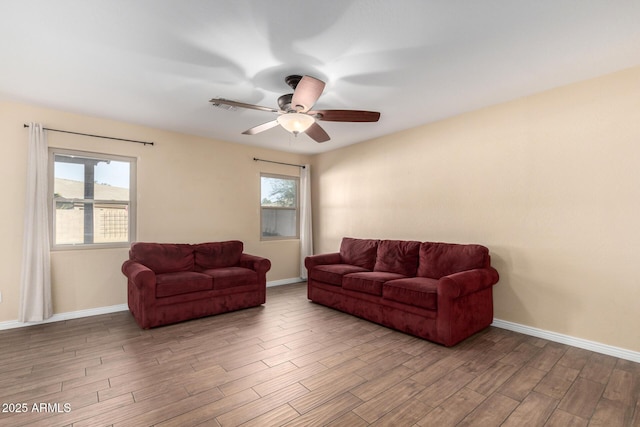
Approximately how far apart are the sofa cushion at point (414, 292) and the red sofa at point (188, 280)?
1.83m

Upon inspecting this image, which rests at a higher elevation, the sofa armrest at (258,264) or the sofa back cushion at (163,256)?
the sofa back cushion at (163,256)

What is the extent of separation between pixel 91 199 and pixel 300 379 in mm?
3568

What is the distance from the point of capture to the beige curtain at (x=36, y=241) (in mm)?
3396

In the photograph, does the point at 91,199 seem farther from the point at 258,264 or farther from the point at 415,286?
the point at 415,286

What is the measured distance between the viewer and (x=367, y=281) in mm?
3605

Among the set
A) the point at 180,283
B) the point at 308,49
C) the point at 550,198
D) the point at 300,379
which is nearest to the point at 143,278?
the point at 180,283

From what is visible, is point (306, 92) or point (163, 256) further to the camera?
point (163, 256)

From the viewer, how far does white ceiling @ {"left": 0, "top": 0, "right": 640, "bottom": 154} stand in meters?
1.92

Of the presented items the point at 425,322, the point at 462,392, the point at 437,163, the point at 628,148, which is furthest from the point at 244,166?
the point at 628,148

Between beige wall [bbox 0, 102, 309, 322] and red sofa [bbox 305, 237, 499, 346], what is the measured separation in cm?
171

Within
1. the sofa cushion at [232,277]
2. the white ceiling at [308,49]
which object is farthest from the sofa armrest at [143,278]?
the white ceiling at [308,49]

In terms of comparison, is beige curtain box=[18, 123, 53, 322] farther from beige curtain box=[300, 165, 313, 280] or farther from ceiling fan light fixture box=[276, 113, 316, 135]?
beige curtain box=[300, 165, 313, 280]

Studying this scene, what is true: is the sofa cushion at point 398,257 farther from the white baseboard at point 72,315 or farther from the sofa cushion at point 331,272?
the white baseboard at point 72,315

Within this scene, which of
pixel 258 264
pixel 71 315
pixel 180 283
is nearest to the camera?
pixel 180 283
